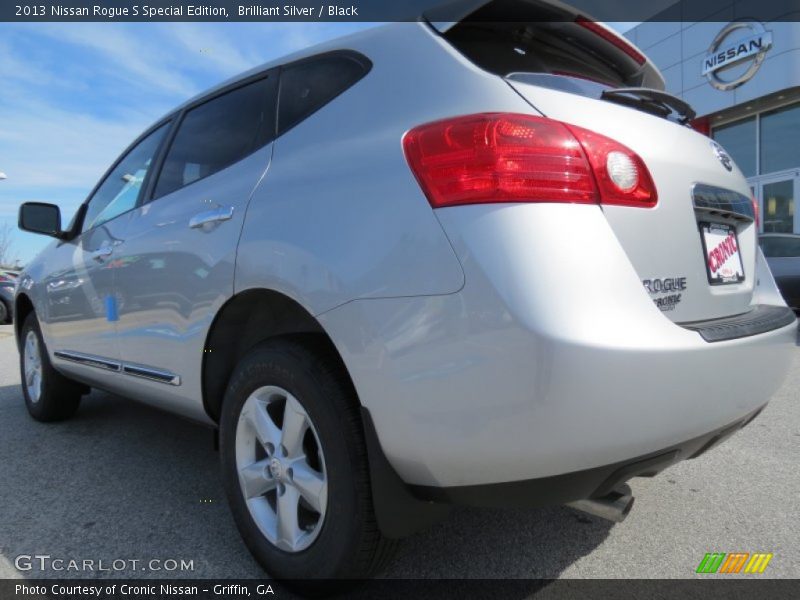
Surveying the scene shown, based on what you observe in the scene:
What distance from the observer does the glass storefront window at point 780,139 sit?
49.1 ft

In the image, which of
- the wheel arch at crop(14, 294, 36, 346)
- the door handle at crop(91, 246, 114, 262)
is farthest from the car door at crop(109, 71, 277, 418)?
the wheel arch at crop(14, 294, 36, 346)

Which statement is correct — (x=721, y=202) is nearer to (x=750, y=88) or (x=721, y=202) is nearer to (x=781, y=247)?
(x=781, y=247)

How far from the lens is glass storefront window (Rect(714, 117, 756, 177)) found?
16062 mm

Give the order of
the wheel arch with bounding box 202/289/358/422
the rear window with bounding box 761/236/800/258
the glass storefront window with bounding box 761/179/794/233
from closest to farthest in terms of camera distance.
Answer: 1. the wheel arch with bounding box 202/289/358/422
2. the rear window with bounding box 761/236/800/258
3. the glass storefront window with bounding box 761/179/794/233

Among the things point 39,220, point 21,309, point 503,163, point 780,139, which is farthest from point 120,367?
point 780,139

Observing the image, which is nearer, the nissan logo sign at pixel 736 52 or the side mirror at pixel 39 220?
the side mirror at pixel 39 220

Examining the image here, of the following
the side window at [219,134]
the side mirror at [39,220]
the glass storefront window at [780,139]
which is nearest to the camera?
the side window at [219,134]

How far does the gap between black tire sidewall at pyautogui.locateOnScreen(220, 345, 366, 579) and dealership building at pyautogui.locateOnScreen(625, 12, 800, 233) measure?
15828mm

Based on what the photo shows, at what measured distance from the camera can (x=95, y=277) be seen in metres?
3.12

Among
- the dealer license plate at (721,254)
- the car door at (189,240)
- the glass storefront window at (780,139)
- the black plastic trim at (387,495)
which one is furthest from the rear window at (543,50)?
the glass storefront window at (780,139)

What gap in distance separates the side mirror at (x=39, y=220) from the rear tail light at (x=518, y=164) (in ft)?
10.1

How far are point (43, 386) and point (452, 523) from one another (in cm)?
304

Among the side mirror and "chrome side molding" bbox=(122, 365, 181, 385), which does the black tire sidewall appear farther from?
the side mirror

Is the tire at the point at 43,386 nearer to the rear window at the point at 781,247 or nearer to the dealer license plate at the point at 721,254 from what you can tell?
the dealer license plate at the point at 721,254
